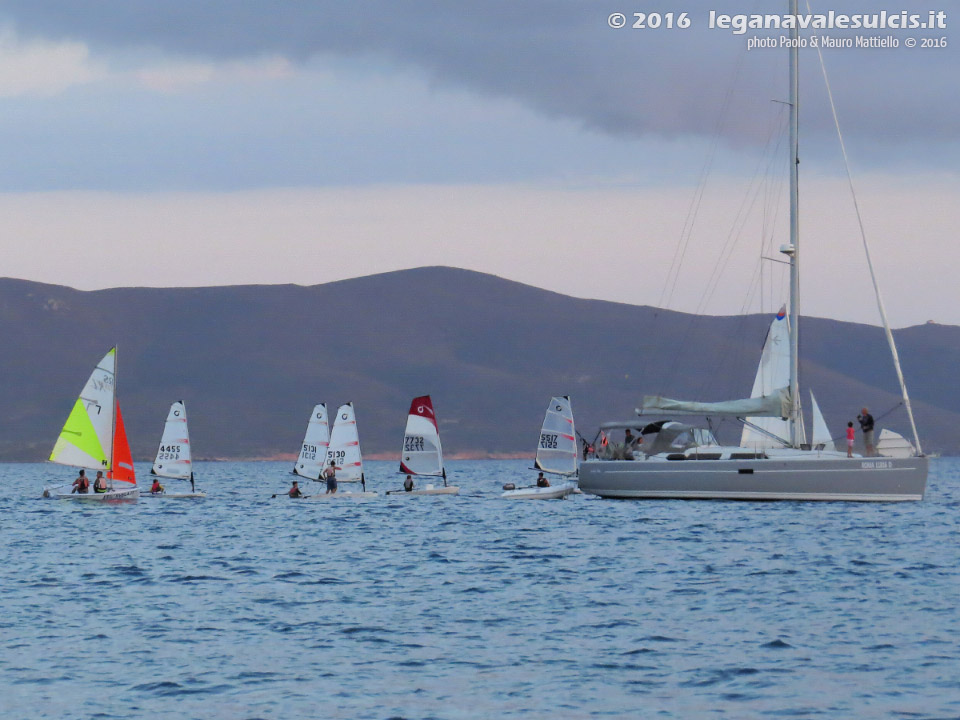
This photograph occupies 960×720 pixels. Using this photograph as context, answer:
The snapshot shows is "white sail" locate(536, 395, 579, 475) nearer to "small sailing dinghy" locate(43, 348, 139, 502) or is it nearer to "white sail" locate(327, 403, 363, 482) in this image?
"white sail" locate(327, 403, 363, 482)

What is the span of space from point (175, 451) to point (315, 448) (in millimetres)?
7009

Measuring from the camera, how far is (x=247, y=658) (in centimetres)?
2250

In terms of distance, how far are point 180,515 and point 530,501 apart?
736 inches

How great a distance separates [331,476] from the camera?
68.9 m

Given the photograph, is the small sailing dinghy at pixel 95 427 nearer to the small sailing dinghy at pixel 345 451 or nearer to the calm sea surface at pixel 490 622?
the calm sea surface at pixel 490 622

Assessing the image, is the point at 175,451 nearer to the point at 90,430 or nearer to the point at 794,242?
the point at 90,430

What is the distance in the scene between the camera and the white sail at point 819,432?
5747cm

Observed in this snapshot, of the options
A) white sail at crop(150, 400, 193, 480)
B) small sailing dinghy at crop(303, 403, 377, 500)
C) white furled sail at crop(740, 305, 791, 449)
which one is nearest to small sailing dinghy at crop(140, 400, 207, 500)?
white sail at crop(150, 400, 193, 480)

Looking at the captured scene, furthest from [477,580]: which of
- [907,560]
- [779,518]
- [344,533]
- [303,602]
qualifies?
[779,518]

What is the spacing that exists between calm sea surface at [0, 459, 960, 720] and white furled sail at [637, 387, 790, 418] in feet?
25.9

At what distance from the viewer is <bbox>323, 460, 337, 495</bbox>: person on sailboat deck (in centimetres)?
6875

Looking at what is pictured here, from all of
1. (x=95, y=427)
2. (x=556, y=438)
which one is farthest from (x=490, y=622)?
(x=556, y=438)

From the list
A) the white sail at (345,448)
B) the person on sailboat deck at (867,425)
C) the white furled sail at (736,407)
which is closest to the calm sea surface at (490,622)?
the person on sailboat deck at (867,425)

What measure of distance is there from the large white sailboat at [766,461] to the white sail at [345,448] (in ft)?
41.5
